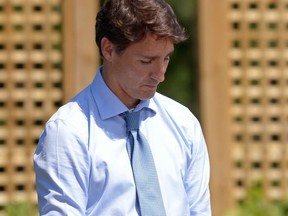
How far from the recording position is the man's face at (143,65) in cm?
293

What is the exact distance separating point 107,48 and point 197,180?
1.67 feet

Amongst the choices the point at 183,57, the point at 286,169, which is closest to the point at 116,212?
the point at 286,169

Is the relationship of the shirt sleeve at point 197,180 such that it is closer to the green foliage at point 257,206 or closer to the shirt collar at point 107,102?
the shirt collar at point 107,102

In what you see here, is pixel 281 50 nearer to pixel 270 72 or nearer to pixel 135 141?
pixel 270 72

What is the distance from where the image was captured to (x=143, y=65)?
116 inches

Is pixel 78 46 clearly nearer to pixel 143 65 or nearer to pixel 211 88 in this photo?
pixel 211 88

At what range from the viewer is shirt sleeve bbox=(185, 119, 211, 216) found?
3.09m

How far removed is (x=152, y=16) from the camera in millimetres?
2906

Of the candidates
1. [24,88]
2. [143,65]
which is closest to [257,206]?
[24,88]

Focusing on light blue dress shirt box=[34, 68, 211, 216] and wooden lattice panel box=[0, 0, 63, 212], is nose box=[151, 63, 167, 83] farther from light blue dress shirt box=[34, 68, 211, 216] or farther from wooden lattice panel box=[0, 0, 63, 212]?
wooden lattice panel box=[0, 0, 63, 212]

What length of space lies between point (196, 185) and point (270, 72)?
4418 mm

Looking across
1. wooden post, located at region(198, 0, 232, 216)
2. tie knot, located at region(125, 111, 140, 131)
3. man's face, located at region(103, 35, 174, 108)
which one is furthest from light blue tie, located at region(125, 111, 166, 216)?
wooden post, located at region(198, 0, 232, 216)

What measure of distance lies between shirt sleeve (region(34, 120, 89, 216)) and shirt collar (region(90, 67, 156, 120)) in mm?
140

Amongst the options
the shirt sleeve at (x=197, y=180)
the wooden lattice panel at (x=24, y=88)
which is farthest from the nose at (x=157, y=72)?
the wooden lattice panel at (x=24, y=88)
